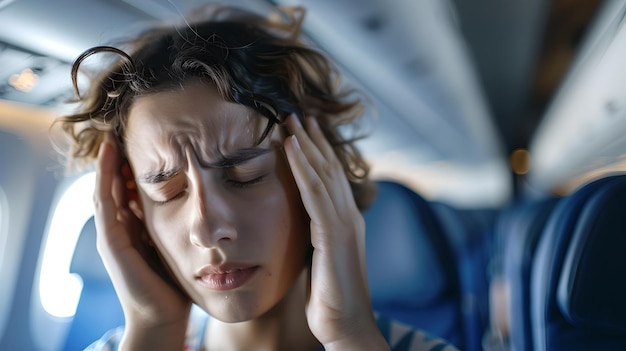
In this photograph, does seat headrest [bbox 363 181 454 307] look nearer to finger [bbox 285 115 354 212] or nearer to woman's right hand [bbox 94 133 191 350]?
finger [bbox 285 115 354 212]

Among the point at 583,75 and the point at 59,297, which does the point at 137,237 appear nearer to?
the point at 59,297

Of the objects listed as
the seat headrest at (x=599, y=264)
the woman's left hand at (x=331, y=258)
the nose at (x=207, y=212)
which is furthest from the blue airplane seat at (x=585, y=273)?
the nose at (x=207, y=212)

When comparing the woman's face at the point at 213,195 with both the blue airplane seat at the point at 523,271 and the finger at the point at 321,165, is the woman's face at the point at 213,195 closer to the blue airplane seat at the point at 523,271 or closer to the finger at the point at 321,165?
the finger at the point at 321,165

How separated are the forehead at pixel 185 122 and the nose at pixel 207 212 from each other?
0.03 metres

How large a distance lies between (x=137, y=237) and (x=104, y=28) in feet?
1.10

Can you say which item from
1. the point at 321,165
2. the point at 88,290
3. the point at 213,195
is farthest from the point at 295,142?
the point at 88,290

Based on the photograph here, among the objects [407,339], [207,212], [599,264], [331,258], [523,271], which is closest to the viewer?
[207,212]

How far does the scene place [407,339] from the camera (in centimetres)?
100

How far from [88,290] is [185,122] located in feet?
1.06

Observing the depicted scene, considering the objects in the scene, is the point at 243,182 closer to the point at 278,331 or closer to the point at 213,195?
the point at 213,195

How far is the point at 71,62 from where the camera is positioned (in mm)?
693

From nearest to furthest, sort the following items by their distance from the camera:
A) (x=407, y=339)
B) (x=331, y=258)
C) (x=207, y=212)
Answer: (x=207, y=212) → (x=331, y=258) → (x=407, y=339)

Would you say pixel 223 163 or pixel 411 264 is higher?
pixel 223 163

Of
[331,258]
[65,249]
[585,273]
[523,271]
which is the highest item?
[65,249]
